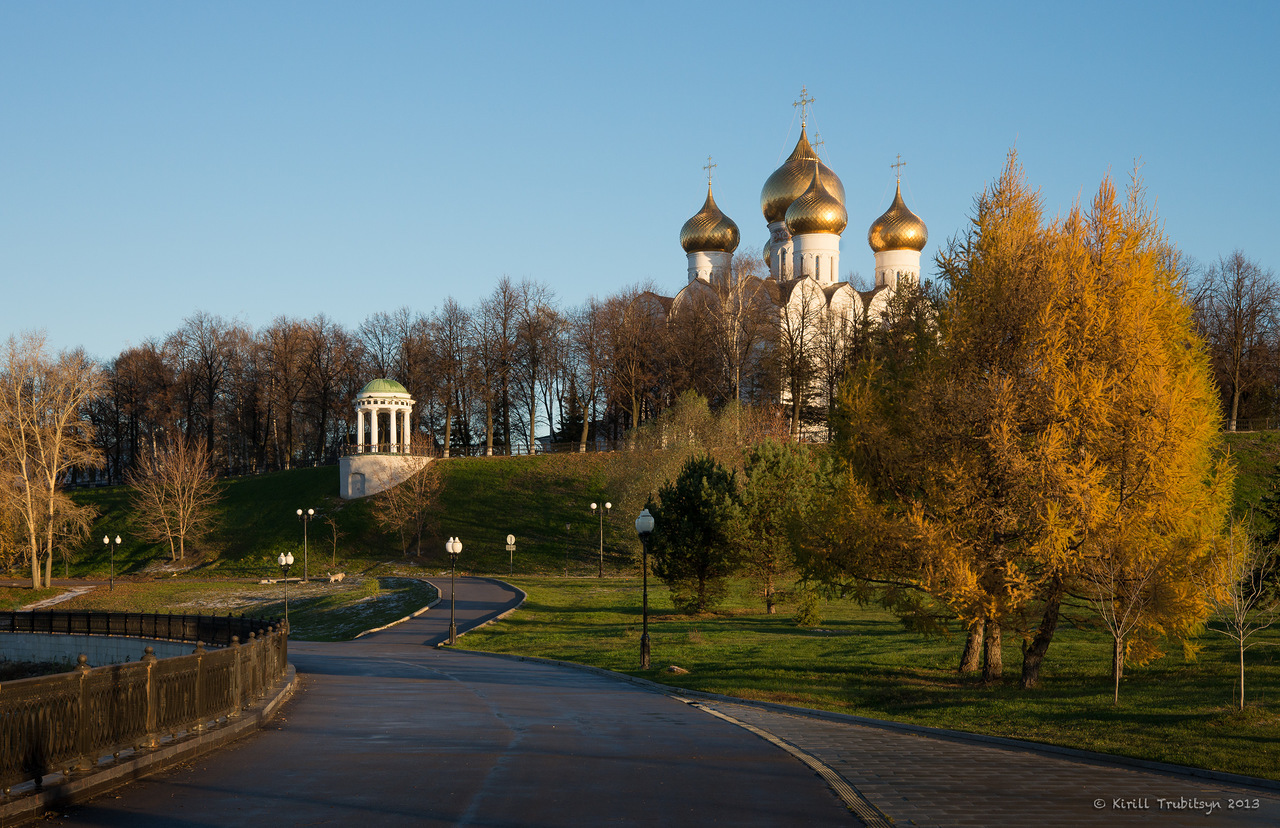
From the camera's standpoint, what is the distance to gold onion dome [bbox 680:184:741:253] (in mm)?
82062

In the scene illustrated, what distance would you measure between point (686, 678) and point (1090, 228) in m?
11.6

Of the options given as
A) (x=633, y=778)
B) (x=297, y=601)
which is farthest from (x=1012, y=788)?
(x=297, y=601)

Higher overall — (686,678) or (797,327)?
(797,327)

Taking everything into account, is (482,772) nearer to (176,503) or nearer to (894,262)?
(176,503)

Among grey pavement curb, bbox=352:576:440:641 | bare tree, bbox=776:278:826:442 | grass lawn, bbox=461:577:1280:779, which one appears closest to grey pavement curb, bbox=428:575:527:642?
grass lawn, bbox=461:577:1280:779

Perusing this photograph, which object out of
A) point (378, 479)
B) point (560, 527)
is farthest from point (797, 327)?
point (378, 479)

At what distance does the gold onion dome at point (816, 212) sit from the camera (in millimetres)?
78000

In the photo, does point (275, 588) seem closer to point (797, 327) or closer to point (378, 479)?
point (378, 479)

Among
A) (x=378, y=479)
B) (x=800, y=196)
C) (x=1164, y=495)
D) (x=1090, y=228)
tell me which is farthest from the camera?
(x=800, y=196)

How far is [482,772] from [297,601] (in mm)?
38028

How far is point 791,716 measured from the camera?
1523 cm

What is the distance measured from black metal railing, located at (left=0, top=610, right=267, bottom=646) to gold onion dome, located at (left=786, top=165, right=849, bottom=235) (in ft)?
193

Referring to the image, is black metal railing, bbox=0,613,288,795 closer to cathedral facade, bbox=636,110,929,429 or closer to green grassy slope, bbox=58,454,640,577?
green grassy slope, bbox=58,454,640,577

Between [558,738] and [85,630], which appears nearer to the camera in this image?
[558,738]
